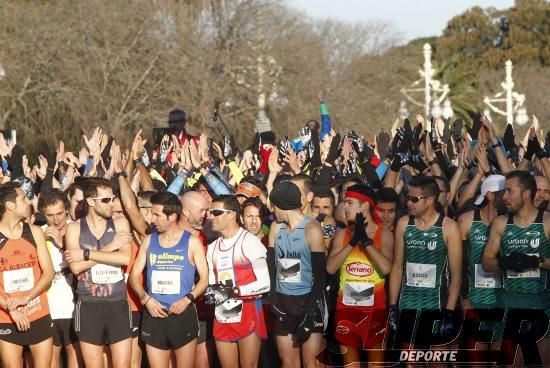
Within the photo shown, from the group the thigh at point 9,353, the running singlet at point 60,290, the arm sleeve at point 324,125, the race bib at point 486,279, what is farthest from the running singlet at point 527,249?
the arm sleeve at point 324,125

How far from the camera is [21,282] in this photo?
9.12m

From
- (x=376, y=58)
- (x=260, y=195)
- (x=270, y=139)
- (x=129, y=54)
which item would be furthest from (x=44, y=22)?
(x=260, y=195)

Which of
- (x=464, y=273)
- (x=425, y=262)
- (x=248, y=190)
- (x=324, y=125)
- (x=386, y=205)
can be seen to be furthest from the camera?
(x=324, y=125)

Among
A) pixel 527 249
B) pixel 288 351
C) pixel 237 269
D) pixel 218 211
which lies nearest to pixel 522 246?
pixel 527 249

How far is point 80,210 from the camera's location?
10.0 m

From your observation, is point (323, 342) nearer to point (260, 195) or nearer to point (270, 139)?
point (260, 195)

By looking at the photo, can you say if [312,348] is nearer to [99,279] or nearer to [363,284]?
[363,284]

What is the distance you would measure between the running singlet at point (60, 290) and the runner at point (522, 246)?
3404 millimetres

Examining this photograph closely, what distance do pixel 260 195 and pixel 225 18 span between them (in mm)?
31939

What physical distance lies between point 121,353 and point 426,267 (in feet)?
8.06

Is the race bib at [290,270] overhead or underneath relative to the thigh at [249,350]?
overhead

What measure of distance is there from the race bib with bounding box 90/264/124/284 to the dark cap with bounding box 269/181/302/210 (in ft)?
4.43

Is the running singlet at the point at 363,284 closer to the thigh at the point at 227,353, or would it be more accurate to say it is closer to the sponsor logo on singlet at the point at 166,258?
the thigh at the point at 227,353

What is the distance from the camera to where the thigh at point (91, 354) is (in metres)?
9.14
